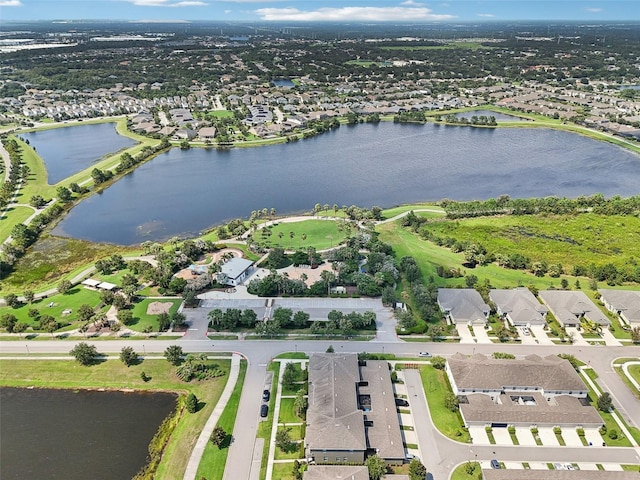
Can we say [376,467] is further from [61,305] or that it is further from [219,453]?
[61,305]

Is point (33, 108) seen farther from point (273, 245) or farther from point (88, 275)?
point (273, 245)

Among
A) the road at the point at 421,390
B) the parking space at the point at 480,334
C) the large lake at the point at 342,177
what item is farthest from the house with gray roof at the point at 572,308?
the large lake at the point at 342,177

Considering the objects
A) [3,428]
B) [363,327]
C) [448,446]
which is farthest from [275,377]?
[3,428]

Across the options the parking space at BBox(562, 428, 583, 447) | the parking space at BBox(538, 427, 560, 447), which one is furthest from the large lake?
the parking space at BBox(562, 428, 583, 447)

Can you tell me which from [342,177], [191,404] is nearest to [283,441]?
[191,404]

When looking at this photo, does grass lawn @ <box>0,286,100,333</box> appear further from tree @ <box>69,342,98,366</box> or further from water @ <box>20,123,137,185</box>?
water @ <box>20,123,137,185</box>

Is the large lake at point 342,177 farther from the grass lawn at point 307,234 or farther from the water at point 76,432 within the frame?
the water at point 76,432
